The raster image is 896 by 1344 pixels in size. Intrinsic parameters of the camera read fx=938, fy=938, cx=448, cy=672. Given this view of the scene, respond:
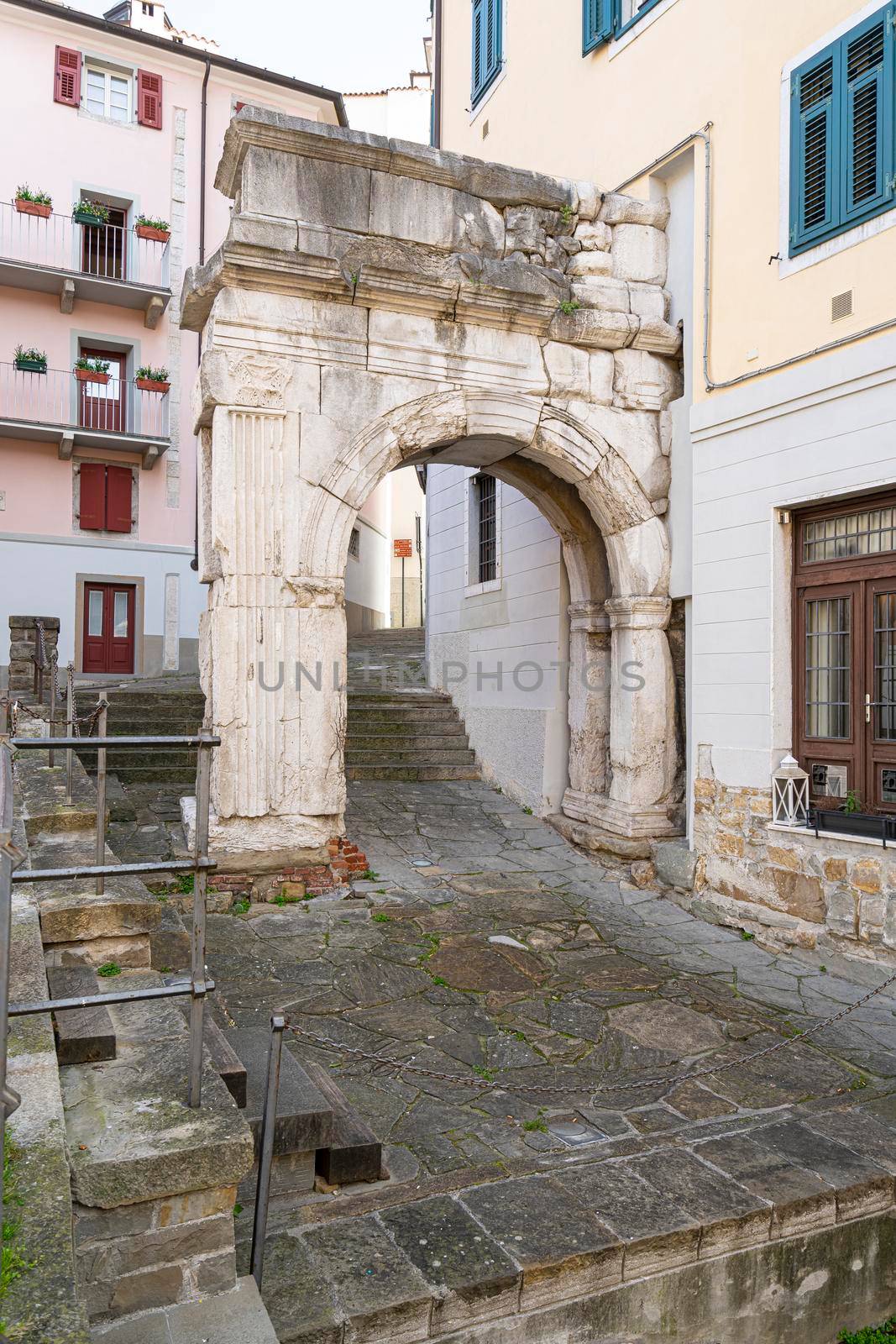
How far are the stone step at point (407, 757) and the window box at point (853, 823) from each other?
15.2 ft

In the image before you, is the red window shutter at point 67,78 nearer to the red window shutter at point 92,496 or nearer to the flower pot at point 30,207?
the flower pot at point 30,207

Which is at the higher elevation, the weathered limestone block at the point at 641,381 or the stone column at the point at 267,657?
the weathered limestone block at the point at 641,381

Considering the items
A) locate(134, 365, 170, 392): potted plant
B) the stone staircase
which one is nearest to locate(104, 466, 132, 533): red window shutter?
locate(134, 365, 170, 392): potted plant

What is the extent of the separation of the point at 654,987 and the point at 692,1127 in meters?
1.54

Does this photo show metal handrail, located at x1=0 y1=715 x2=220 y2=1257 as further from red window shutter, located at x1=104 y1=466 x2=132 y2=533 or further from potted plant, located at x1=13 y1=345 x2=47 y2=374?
red window shutter, located at x1=104 y1=466 x2=132 y2=533

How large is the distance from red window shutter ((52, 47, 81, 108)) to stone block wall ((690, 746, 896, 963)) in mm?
16108

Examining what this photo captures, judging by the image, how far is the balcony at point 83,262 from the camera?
15.2m

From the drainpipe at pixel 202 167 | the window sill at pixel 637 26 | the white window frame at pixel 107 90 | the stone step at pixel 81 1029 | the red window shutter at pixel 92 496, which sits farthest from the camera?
the drainpipe at pixel 202 167

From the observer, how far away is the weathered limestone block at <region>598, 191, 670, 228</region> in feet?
23.0

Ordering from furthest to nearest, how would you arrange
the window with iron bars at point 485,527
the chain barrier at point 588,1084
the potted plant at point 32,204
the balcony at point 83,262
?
the balcony at point 83,262 → the potted plant at point 32,204 → the window with iron bars at point 485,527 → the chain barrier at point 588,1084

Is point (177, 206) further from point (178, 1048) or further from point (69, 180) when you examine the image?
point (178, 1048)

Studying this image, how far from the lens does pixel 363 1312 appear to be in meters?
2.28

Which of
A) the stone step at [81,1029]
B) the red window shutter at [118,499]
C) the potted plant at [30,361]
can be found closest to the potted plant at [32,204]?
the potted plant at [30,361]

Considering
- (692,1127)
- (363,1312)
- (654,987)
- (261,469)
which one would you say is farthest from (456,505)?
(363,1312)
